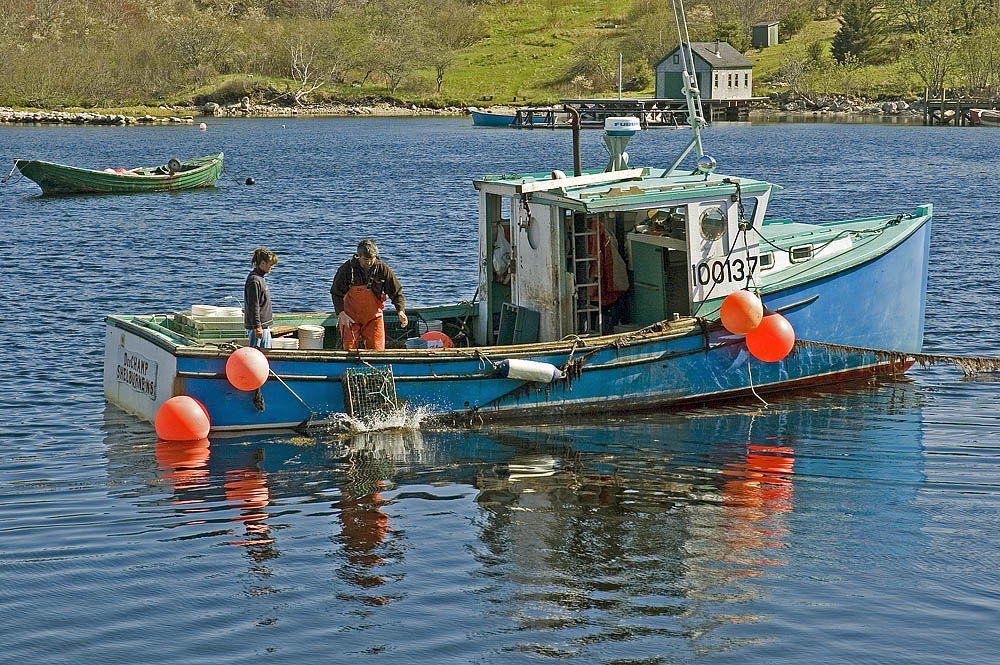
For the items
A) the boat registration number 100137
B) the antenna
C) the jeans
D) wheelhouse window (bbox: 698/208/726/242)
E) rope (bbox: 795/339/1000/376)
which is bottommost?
rope (bbox: 795/339/1000/376)

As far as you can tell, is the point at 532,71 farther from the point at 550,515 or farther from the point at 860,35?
the point at 550,515

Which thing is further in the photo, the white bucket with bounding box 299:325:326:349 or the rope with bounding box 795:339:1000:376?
the rope with bounding box 795:339:1000:376

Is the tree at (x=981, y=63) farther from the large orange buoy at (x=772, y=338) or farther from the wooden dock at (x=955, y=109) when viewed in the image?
the large orange buoy at (x=772, y=338)

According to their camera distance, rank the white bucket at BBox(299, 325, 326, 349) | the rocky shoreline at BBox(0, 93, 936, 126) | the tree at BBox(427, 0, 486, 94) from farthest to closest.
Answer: the tree at BBox(427, 0, 486, 94) → the rocky shoreline at BBox(0, 93, 936, 126) → the white bucket at BBox(299, 325, 326, 349)

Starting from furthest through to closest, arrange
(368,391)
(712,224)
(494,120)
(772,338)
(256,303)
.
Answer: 1. (494,120)
2. (712,224)
3. (772,338)
4. (256,303)
5. (368,391)

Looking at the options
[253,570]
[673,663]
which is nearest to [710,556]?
[673,663]

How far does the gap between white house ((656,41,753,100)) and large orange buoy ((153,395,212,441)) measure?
312 feet

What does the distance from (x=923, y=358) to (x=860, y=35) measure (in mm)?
110925

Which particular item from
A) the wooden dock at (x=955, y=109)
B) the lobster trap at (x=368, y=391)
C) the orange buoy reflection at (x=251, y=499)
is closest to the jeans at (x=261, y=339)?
the lobster trap at (x=368, y=391)

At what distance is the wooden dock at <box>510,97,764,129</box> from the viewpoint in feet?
302

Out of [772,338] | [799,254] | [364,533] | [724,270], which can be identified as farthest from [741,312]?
[364,533]

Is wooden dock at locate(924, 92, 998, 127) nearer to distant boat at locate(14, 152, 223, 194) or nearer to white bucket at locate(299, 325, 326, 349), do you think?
distant boat at locate(14, 152, 223, 194)

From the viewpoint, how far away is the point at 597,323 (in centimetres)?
1461

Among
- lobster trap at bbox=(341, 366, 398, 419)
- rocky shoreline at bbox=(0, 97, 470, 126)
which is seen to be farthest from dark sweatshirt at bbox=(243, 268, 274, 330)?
rocky shoreline at bbox=(0, 97, 470, 126)
